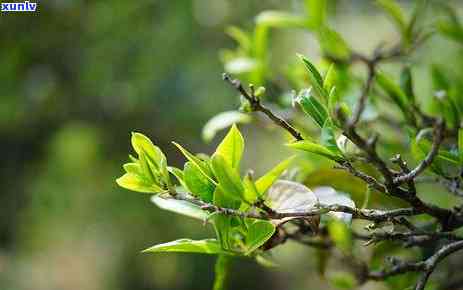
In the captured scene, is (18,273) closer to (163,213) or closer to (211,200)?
(163,213)

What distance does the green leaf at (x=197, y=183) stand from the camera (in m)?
0.44

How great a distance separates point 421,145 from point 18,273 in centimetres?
181

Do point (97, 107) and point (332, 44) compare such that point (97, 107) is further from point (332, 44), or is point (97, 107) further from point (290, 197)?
point (290, 197)

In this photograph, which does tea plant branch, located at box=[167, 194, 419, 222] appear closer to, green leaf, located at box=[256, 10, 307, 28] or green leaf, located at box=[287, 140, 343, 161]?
green leaf, located at box=[287, 140, 343, 161]

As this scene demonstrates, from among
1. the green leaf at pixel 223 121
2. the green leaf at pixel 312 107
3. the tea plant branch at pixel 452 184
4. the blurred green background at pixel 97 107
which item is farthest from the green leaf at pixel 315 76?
the blurred green background at pixel 97 107

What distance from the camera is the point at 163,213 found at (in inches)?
85.1

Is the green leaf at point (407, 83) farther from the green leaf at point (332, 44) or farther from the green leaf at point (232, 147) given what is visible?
the green leaf at point (232, 147)

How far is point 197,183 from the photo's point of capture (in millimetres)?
440

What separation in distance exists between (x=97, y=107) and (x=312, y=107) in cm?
149

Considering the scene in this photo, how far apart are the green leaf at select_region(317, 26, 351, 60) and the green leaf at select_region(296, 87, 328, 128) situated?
0.27 metres

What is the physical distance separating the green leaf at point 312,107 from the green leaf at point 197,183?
0.08 metres

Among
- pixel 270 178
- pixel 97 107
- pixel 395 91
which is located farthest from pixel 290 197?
Answer: pixel 97 107

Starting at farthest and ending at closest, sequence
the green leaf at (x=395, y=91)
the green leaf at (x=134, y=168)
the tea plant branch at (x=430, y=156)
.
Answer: the green leaf at (x=395, y=91) < the green leaf at (x=134, y=168) < the tea plant branch at (x=430, y=156)

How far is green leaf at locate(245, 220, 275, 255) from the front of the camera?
1.41ft
